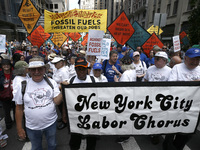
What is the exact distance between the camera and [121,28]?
520 cm

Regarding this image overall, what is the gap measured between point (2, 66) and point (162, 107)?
12.1ft

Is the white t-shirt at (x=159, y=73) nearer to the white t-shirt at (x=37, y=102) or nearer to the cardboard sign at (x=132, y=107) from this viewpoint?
the cardboard sign at (x=132, y=107)

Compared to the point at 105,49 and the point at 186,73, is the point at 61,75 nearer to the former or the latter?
the point at 105,49

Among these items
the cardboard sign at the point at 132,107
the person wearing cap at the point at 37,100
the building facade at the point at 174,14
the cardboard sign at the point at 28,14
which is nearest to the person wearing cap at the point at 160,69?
the cardboard sign at the point at 132,107

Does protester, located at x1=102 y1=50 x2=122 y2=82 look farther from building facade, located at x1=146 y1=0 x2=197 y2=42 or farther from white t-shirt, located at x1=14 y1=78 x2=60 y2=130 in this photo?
building facade, located at x1=146 y1=0 x2=197 y2=42

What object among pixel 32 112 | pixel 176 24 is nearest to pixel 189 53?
pixel 32 112

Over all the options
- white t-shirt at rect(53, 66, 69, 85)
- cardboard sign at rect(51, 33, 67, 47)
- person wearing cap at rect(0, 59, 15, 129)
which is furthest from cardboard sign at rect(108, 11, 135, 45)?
cardboard sign at rect(51, 33, 67, 47)

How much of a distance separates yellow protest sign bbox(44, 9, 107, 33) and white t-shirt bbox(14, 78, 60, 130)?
480cm

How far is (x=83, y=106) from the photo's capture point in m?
1.97

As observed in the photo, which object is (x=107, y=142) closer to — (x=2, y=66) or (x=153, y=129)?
(x=153, y=129)

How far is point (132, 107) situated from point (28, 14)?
603cm

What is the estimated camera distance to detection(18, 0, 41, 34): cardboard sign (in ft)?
18.3

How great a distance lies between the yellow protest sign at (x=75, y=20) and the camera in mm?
6059

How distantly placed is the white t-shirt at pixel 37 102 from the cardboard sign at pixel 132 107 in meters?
0.28
